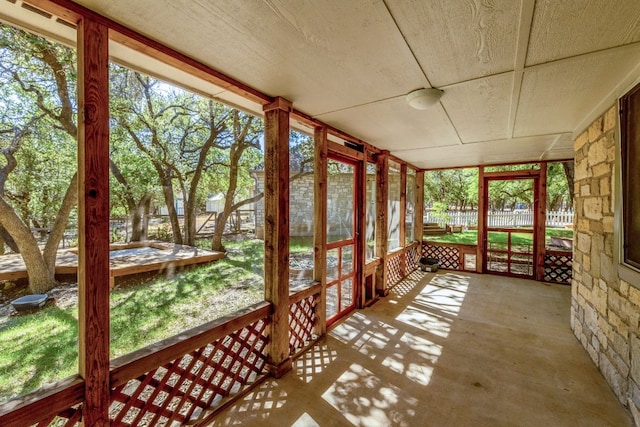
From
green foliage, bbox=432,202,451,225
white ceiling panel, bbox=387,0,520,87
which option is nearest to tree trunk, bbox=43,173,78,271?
white ceiling panel, bbox=387,0,520,87

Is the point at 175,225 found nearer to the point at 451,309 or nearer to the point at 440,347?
the point at 440,347

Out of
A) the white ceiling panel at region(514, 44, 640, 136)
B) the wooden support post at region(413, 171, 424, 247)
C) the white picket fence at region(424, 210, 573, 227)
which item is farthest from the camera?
the wooden support post at region(413, 171, 424, 247)

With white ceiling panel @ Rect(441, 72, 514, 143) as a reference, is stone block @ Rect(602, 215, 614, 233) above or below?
below

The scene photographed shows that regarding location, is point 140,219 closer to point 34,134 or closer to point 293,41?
point 34,134

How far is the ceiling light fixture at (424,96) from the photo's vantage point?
1879mm

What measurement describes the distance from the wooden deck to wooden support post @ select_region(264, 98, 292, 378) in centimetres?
125

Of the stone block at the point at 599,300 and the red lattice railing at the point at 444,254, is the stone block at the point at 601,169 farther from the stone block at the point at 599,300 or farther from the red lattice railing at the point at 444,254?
the red lattice railing at the point at 444,254

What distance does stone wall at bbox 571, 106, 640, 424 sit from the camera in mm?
1793

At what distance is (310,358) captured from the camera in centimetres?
→ 249

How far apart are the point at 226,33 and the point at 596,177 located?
3273 millimetres

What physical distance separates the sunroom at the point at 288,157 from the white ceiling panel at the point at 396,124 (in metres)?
0.03

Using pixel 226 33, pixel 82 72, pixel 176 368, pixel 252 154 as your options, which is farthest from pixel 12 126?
pixel 252 154

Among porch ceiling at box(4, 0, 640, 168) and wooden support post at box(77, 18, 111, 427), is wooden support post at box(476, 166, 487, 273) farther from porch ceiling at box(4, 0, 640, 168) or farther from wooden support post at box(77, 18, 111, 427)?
wooden support post at box(77, 18, 111, 427)

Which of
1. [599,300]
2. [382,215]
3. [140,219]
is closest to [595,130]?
[599,300]
